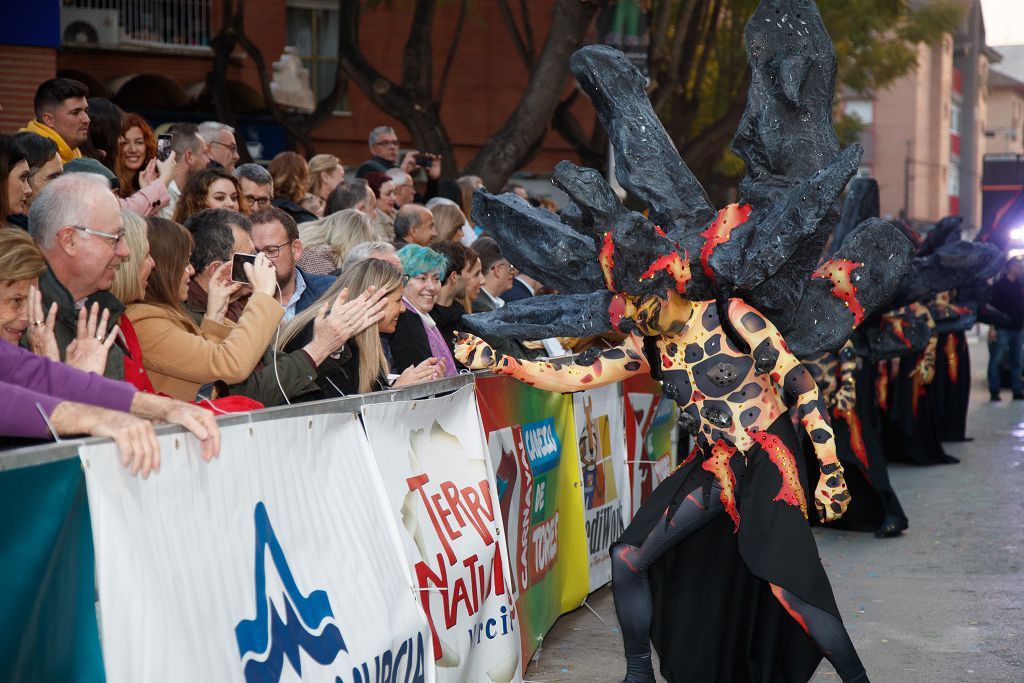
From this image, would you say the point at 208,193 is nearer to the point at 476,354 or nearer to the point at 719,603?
the point at 476,354

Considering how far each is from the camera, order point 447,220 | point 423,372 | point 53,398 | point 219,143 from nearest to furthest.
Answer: point 53,398, point 423,372, point 219,143, point 447,220

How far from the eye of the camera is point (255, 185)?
794cm

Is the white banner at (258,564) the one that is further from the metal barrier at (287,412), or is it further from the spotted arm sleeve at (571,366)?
the spotted arm sleeve at (571,366)

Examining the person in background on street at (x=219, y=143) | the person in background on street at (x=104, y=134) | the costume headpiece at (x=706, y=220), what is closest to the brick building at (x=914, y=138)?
the person in background on street at (x=219, y=143)

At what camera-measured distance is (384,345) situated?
6605 millimetres

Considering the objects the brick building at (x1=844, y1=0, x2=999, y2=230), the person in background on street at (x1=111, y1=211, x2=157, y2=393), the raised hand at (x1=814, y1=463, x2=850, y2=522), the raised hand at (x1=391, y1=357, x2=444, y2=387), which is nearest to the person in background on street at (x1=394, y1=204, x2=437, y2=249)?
the raised hand at (x1=391, y1=357, x2=444, y2=387)

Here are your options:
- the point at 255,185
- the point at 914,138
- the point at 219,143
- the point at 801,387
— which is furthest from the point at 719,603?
the point at 914,138

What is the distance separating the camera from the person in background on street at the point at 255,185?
25.8 ft

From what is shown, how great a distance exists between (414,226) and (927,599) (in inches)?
156

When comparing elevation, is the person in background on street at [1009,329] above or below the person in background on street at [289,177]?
below

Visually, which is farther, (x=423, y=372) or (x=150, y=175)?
(x=150, y=175)

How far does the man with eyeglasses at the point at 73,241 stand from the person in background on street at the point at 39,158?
1545mm

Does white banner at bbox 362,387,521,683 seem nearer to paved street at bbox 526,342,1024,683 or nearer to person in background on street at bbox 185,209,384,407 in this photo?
person in background on street at bbox 185,209,384,407

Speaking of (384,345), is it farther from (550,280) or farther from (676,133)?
(676,133)
